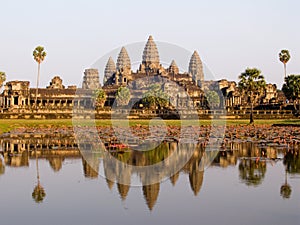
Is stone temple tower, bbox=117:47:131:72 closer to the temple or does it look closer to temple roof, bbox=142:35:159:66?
the temple

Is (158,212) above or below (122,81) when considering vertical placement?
below

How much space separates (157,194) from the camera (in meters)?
16.7

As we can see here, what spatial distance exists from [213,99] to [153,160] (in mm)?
117642

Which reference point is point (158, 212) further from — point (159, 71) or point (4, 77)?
point (159, 71)

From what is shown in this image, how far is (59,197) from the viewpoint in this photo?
53.1 feet

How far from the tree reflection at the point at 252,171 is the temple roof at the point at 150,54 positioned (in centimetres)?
15557

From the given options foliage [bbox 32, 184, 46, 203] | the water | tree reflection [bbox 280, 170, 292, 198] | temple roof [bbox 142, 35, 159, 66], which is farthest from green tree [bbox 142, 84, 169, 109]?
foliage [bbox 32, 184, 46, 203]

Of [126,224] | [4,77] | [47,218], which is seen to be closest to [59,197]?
[47,218]

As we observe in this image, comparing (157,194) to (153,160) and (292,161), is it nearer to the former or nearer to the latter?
(153,160)

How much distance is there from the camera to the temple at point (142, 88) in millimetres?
130375

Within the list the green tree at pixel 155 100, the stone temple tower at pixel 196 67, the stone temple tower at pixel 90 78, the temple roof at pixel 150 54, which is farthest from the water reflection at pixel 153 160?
the stone temple tower at pixel 196 67

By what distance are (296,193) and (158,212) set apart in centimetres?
509

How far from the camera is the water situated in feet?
44.7

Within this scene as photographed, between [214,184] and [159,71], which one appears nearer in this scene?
[214,184]
